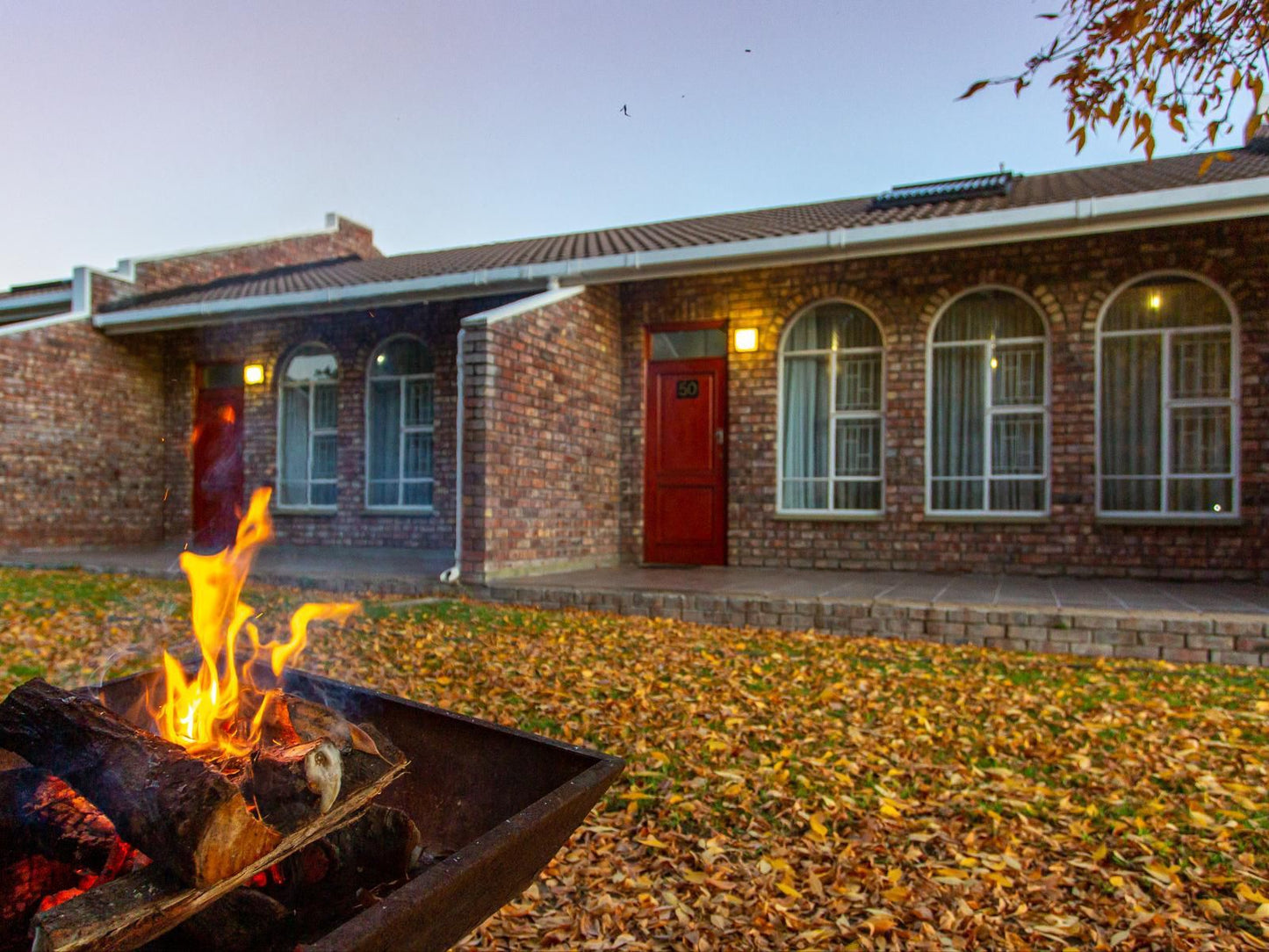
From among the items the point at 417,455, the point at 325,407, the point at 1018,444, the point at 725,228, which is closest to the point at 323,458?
the point at 325,407

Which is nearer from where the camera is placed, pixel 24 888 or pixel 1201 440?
pixel 24 888

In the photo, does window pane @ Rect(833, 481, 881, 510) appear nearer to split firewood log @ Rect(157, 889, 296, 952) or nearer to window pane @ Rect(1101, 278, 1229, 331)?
window pane @ Rect(1101, 278, 1229, 331)

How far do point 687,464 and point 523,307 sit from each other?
253cm

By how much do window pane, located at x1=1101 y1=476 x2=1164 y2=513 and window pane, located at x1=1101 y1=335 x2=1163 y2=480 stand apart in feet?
0.04

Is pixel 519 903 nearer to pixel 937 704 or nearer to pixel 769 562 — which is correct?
pixel 937 704

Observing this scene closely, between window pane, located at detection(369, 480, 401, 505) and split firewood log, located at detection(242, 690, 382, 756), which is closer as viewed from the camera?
split firewood log, located at detection(242, 690, 382, 756)

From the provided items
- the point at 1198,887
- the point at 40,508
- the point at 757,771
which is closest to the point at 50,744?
the point at 757,771

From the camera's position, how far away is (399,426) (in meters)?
10.1

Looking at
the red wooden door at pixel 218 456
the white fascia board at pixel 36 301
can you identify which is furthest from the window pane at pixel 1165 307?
the white fascia board at pixel 36 301

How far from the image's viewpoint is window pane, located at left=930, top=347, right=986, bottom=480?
25.4 ft

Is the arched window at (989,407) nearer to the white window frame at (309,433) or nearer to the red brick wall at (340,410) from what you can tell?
the red brick wall at (340,410)

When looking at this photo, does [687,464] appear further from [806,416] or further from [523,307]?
[523,307]

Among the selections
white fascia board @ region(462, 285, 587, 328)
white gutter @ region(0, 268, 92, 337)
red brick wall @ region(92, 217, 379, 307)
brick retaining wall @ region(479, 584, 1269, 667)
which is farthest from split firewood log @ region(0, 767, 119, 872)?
red brick wall @ region(92, 217, 379, 307)

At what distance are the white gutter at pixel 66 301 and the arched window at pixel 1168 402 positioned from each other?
39.9 ft
